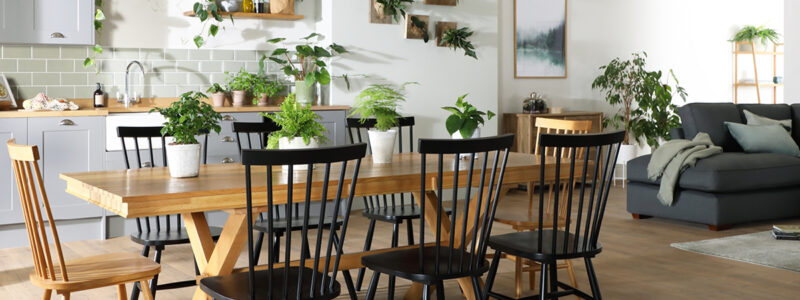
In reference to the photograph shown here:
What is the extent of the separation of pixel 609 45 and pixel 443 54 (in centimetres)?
228

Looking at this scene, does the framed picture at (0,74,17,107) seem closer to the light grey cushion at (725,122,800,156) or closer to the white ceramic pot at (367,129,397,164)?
the white ceramic pot at (367,129,397,164)

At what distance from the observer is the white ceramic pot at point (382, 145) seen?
3580 mm

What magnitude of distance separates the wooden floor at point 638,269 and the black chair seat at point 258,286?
1371 millimetres

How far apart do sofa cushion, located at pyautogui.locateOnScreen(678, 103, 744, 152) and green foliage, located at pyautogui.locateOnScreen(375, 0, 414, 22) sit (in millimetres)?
2393

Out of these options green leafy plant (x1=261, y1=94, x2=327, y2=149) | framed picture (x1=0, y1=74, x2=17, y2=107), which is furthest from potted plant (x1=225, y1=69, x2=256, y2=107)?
green leafy plant (x1=261, y1=94, x2=327, y2=149)

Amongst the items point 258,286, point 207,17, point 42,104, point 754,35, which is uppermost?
point 754,35

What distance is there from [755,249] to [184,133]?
3667mm

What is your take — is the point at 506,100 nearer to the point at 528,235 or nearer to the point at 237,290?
the point at 528,235

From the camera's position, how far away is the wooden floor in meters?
4.16

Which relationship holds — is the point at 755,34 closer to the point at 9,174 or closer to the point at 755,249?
the point at 755,249

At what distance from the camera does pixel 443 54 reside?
7.45 meters

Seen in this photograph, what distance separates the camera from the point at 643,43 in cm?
905

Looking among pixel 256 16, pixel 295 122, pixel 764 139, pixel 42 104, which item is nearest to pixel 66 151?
pixel 42 104

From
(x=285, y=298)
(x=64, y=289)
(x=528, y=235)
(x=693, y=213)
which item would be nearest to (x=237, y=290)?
(x=285, y=298)
